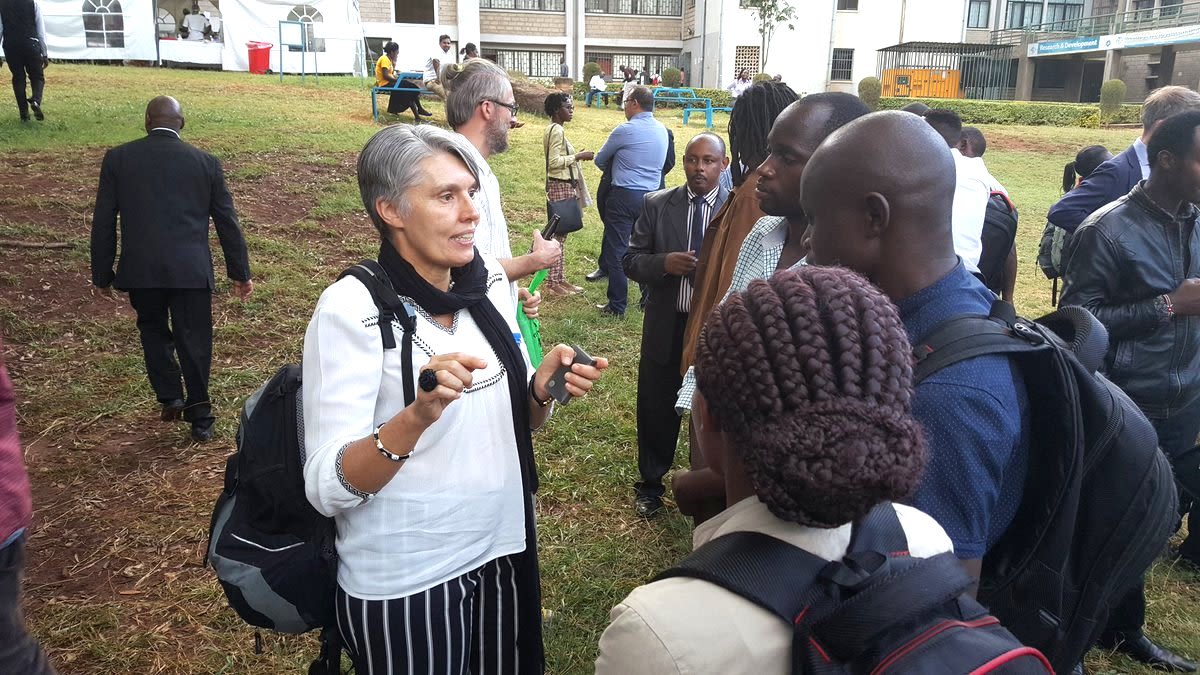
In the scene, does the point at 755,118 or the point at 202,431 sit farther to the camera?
the point at 202,431

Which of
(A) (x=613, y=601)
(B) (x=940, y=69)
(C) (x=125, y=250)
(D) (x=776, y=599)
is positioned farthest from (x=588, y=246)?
(B) (x=940, y=69)

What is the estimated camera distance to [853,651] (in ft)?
3.60

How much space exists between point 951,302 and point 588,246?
366 inches

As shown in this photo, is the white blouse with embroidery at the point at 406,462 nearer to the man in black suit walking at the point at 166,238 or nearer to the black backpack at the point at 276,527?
the black backpack at the point at 276,527

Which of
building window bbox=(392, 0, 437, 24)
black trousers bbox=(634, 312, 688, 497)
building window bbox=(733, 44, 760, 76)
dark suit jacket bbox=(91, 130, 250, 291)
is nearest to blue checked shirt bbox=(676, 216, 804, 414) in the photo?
black trousers bbox=(634, 312, 688, 497)

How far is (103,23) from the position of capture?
24.3 m

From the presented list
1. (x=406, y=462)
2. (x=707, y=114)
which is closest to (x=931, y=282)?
(x=406, y=462)

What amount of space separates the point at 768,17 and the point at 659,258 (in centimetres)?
4228

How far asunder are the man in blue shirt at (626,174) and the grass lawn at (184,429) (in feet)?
1.57

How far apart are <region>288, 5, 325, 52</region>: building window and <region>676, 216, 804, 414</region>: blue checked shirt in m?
25.8

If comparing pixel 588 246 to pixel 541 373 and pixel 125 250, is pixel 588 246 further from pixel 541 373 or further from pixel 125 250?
pixel 541 373

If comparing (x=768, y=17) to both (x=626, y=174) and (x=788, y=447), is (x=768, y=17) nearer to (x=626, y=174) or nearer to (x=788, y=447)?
(x=626, y=174)

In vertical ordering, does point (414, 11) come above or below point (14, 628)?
above

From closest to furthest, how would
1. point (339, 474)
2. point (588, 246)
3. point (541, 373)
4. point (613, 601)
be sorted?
point (339, 474) < point (541, 373) < point (613, 601) < point (588, 246)
